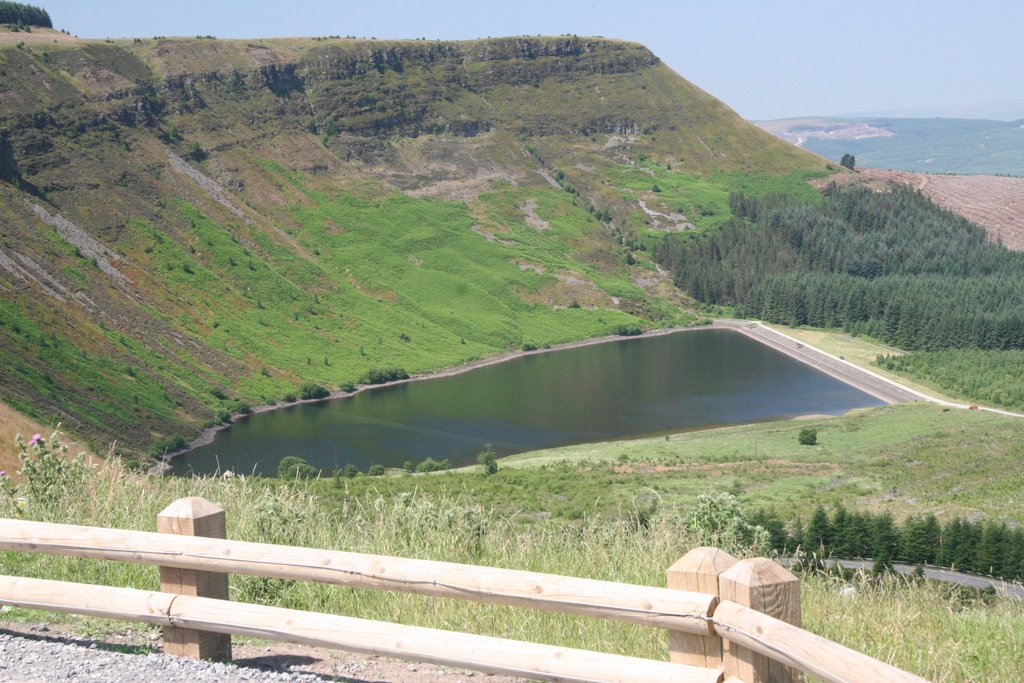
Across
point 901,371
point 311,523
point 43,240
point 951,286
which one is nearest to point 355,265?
point 43,240

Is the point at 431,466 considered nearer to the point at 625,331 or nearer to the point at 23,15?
the point at 625,331

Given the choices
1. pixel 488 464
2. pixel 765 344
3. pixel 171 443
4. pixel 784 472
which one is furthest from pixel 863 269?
pixel 171 443

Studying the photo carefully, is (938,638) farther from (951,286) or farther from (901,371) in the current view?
(951,286)

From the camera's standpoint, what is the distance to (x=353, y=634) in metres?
6.70

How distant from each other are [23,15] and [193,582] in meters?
159

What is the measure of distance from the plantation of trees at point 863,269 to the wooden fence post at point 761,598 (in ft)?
383

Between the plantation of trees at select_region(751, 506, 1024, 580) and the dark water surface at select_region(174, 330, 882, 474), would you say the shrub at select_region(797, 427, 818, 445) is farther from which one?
the plantation of trees at select_region(751, 506, 1024, 580)

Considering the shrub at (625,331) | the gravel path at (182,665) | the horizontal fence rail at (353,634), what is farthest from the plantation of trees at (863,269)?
the horizontal fence rail at (353,634)

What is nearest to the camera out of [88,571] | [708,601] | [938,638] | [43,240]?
[708,601]

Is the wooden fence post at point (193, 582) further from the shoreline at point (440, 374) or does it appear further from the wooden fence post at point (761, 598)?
the shoreline at point (440, 374)

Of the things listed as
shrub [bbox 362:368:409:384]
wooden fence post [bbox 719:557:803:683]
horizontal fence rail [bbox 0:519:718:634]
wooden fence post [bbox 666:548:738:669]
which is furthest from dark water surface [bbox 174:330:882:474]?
wooden fence post [bbox 719:557:803:683]

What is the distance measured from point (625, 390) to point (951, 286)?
2307 inches

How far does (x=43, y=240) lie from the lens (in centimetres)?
9338

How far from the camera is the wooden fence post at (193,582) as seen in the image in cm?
731
